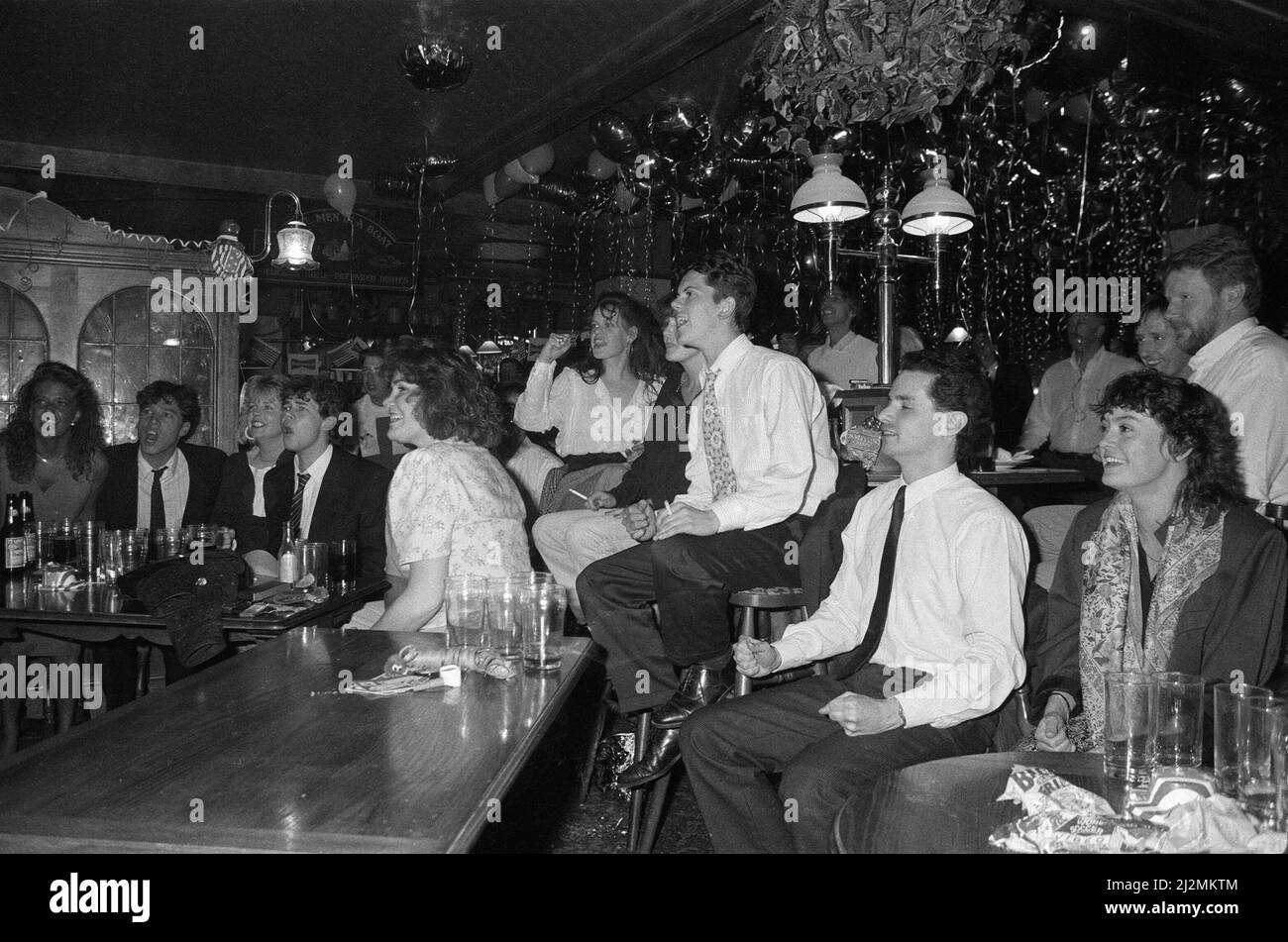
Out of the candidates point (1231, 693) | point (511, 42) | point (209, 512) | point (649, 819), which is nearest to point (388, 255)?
point (511, 42)

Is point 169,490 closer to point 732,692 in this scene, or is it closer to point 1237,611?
point 732,692

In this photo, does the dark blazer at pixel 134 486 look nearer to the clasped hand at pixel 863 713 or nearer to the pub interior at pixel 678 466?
the pub interior at pixel 678 466

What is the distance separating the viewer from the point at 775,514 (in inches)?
114

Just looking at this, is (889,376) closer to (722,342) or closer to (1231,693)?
(722,342)

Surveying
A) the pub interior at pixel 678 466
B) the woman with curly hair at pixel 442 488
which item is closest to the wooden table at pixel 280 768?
the pub interior at pixel 678 466

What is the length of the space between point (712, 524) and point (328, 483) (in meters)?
1.62

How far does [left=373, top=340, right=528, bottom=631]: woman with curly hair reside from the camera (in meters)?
2.50

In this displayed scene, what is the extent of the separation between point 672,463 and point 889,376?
87 centimetres

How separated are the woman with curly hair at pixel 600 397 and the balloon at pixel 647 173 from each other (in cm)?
192

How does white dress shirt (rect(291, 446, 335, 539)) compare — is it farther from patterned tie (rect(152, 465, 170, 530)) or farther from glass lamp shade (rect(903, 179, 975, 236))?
glass lamp shade (rect(903, 179, 975, 236))

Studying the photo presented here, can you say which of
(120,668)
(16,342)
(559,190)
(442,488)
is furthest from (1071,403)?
(16,342)

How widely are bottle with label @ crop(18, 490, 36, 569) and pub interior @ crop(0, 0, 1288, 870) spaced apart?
2 cm

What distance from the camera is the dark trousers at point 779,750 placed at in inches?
76.5

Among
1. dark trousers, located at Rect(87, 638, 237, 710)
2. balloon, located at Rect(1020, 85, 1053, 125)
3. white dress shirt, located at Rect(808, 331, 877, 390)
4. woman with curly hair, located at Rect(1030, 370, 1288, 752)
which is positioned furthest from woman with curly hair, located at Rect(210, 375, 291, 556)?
balloon, located at Rect(1020, 85, 1053, 125)
